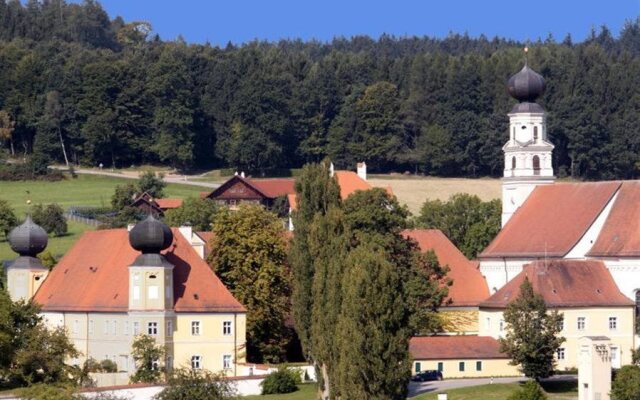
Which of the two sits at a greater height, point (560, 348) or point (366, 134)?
point (366, 134)

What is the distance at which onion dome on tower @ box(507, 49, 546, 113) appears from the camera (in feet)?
292

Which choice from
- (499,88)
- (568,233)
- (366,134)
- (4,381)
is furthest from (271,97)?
(4,381)

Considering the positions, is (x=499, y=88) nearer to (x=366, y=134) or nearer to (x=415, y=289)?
(x=366, y=134)

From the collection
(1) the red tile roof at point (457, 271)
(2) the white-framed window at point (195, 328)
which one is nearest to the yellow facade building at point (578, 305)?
(1) the red tile roof at point (457, 271)

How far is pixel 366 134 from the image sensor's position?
484ft

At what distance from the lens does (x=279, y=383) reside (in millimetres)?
69438

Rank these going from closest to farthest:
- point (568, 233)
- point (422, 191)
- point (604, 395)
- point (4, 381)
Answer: point (604, 395) → point (4, 381) → point (568, 233) → point (422, 191)

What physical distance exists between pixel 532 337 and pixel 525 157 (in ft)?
66.3

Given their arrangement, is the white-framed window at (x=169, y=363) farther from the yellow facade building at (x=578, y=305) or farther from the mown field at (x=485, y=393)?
the yellow facade building at (x=578, y=305)

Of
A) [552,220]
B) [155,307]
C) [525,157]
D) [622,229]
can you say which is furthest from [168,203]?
[155,307]

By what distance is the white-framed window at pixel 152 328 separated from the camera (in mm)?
74000

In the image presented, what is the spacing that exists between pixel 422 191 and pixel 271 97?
20457 mm

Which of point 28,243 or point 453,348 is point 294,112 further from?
point 453,348

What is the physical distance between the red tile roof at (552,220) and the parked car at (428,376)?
9.83 meters
